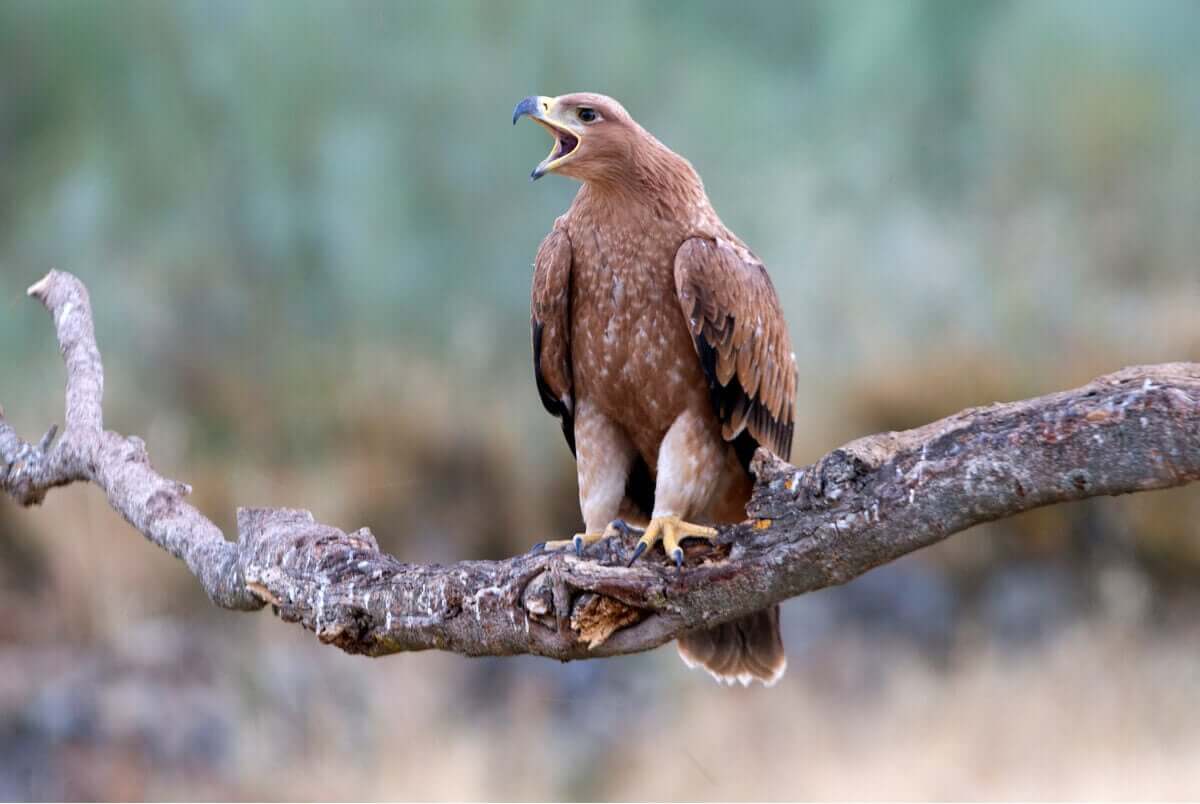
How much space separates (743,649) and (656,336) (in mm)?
961

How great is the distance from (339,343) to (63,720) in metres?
2.20

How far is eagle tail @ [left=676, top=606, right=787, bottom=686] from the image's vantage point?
3473 mm

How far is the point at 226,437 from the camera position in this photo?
5.73m

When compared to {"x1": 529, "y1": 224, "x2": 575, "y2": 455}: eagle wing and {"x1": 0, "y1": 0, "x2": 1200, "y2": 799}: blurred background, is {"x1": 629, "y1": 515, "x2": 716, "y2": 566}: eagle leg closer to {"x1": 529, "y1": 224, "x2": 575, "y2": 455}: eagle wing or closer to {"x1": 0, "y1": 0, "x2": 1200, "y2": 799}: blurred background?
{"x1": 529, "y1": 224, "x2": 575, "y2": 455}: eagle wing

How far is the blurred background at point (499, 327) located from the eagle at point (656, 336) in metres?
2.34

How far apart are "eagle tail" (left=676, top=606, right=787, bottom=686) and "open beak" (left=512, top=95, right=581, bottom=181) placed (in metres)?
1.40

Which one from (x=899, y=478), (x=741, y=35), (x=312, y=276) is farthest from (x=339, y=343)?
(x=899, y=478)

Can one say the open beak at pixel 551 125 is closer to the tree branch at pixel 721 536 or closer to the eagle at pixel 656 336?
the eagle at pixel 656 336

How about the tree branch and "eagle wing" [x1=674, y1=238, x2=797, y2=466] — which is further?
"eagle wing" [x1=674, y1=238, x2=797, y2=466]

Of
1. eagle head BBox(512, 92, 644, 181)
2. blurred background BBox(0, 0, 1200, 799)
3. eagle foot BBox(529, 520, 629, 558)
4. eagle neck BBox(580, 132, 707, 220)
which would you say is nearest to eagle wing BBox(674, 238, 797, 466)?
eagle neck BBox(580, 132, 707, 220)

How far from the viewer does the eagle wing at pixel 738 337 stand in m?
3.11

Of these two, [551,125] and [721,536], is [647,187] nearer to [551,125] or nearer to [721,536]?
[551,125]

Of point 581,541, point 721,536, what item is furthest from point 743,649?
point 721,536

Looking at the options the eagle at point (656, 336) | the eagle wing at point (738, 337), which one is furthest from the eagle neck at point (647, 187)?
the eagle wing at point (738, 337)
